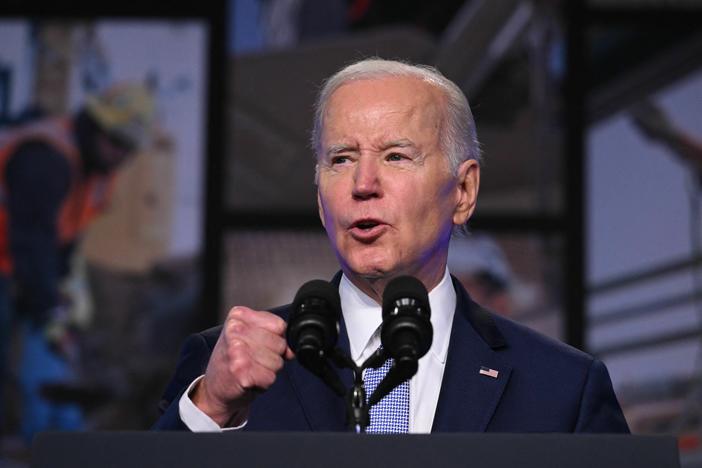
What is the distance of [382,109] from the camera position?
166 cm

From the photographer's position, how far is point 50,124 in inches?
172

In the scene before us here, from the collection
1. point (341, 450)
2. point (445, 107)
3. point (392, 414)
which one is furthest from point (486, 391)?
point (341, 450)

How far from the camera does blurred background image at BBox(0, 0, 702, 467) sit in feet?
14.3

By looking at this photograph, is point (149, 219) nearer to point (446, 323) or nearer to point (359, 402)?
point (446, 323)

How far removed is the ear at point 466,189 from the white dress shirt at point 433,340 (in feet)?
0.33

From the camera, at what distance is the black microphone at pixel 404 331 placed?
1.23 metres

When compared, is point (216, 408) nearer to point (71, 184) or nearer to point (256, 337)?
point (256, 337)

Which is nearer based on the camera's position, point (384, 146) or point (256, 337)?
point (256, 337)

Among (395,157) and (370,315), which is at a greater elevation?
(395,157)

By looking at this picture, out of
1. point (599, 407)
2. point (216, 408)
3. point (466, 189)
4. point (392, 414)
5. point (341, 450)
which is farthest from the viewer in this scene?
point (466, 189)

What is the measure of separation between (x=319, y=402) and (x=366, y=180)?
0.35m

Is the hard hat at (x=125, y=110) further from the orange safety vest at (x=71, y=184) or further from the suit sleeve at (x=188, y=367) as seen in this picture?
the suit sleeve at (x=188, y=367)

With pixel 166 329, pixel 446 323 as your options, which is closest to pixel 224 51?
pixel 166 329

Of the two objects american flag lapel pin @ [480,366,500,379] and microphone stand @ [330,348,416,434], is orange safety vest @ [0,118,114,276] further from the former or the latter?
microphone stand @ [330,348,416,434]
